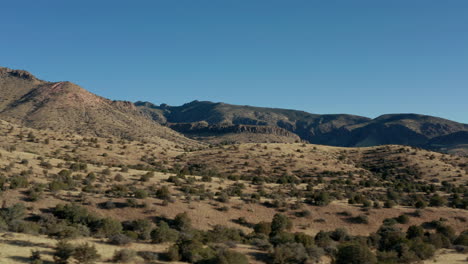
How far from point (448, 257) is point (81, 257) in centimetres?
2494

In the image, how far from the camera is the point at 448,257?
2381 centimetres

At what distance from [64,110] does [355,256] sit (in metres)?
131

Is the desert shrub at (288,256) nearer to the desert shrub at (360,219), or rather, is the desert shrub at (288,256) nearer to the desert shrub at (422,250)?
the desert shrub at (422,250)

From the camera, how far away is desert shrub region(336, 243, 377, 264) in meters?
19.5

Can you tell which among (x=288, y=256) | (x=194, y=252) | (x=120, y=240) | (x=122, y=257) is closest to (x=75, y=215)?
(x=120, y=240)

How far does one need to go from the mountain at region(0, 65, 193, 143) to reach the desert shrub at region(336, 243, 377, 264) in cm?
10252

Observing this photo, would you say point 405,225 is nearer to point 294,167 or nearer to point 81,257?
point 81,257

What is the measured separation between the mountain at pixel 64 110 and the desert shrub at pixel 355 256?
336ft

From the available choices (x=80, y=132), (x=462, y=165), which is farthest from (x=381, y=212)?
(x=80, y=132)

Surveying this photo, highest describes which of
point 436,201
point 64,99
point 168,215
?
point 64,99

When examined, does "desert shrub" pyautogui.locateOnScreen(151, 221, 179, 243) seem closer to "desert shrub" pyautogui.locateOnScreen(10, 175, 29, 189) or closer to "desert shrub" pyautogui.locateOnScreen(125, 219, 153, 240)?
"desert shrub" pyautogui.locateOnScreen(125, 219, 153, 240)

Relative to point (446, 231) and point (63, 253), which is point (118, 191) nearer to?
point (63, 253)

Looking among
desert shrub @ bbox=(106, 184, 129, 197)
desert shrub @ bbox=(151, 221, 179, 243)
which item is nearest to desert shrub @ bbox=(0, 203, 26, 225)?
desert shrub @ bbox=(106, 184, 129, 197)

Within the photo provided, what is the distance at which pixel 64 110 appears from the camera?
12650 cm
